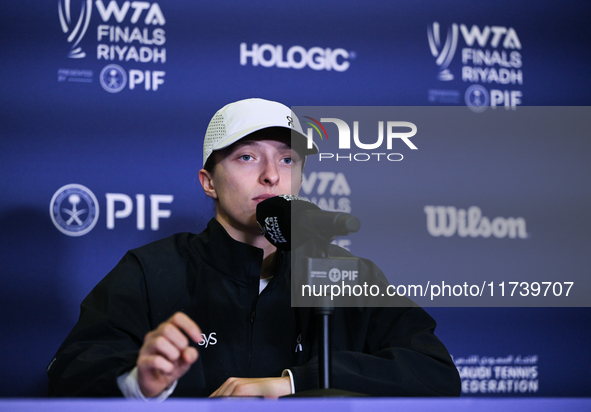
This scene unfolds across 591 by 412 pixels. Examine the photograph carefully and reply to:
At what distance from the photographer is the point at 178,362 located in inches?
27.5

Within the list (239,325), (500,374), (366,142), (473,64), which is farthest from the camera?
(473,64)

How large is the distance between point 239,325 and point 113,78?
3.48 ft

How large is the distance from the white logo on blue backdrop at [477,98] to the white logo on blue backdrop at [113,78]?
1.26 meters

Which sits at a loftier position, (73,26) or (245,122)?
(73,26)

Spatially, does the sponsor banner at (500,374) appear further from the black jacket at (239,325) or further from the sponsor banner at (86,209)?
the sponsor banner at (86,209)

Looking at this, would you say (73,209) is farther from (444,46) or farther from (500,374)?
(500,374)

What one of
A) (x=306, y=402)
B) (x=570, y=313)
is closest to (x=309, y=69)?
(x=570, y=313)

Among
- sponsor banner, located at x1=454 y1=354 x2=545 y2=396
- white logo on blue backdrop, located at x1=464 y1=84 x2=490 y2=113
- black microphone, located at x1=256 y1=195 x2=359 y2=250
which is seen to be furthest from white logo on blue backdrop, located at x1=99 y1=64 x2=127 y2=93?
sponsor banner, located at x1=454 y1=354 x2=545 y2=396

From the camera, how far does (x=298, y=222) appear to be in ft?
2.60

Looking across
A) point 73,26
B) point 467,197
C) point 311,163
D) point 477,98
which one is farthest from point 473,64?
point 73,26

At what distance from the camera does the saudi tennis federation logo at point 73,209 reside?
5.82 feet

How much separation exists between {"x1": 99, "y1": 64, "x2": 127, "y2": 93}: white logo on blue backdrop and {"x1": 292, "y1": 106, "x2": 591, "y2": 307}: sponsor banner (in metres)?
0.63

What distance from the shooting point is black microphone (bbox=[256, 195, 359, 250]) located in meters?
0.72

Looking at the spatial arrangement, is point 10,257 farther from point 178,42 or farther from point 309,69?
point 309,69
